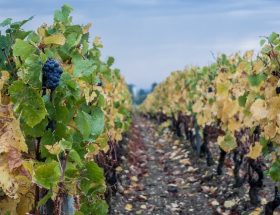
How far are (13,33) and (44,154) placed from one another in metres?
0.82

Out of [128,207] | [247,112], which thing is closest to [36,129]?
[247,112]

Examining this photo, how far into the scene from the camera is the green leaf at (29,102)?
8.70 ft

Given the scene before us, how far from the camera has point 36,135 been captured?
9.29ft

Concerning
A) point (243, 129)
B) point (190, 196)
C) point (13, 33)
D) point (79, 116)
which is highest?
point (13, 33)

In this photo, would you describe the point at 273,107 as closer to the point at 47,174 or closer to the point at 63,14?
the point at 63,14

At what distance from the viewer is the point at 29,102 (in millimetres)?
2654

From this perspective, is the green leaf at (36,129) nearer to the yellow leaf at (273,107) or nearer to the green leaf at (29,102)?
the green leaf at (29,102)

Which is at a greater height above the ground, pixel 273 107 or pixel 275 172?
pixel 273 107

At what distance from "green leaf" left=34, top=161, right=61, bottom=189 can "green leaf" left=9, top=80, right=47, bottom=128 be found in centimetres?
33

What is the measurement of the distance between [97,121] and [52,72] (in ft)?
2.10

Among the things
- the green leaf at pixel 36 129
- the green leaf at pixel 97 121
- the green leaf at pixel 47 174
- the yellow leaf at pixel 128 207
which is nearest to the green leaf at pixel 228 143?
the yellow leaf at pixel 128 207

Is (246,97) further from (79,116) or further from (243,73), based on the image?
(79,116)

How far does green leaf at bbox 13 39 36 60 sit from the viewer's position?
105 inches

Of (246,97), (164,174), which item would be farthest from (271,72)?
(164,174)
